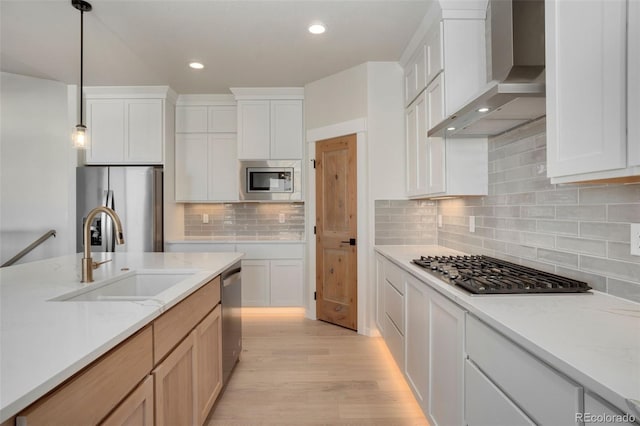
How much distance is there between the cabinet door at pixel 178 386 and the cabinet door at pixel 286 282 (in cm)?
239

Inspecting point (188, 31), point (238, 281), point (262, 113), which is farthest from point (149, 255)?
point (262, 113)

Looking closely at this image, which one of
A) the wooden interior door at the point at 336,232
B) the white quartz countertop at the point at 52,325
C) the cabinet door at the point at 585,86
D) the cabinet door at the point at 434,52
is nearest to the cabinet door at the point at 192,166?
the wooden interior door at the point at 336,232

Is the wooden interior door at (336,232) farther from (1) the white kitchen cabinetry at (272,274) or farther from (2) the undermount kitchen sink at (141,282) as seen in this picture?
(2) the undermount kitchen sink at (141,282)

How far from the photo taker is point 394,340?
8.19 feet

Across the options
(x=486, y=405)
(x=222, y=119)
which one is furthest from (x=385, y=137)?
(x=486, y=405)

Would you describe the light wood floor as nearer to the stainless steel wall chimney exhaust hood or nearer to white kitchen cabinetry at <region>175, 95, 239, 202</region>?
the stainless steel wall chimney exhaust hood

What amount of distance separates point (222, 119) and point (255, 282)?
85.2 inches

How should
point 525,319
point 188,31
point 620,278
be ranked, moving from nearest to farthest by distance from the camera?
point 525,319 → point 620,278 → point 188,31

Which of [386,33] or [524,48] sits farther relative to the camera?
[386,33]

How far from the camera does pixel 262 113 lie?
411cm

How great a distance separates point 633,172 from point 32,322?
1798 millimetres

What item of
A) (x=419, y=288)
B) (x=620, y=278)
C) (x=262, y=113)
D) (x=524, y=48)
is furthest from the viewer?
(x=262, y=113)

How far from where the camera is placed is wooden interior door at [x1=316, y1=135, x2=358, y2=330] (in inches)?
135

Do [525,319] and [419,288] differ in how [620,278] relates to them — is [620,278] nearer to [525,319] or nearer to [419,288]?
[525,319]
